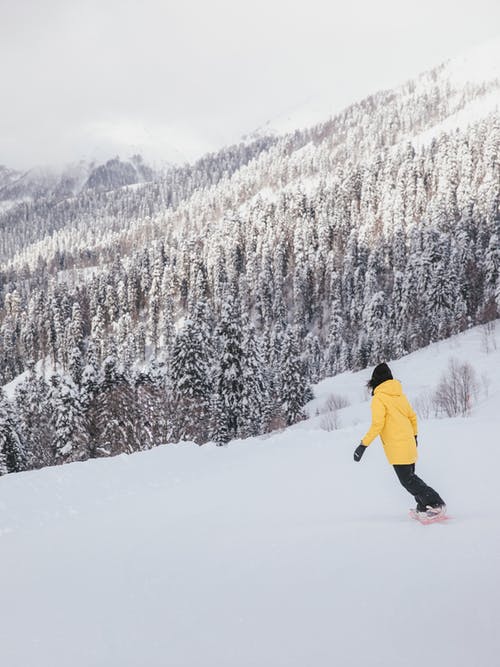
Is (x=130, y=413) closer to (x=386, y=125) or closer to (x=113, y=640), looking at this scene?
(x=113, y=640)

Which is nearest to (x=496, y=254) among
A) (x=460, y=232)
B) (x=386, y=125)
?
(x=460, y=232)

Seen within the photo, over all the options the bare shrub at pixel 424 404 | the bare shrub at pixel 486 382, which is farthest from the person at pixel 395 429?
the bare shrub at pixel 486 382

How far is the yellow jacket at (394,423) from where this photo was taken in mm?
5316

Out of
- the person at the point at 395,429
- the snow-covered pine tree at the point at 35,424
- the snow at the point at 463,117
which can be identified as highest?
the snow at the point at 463,117

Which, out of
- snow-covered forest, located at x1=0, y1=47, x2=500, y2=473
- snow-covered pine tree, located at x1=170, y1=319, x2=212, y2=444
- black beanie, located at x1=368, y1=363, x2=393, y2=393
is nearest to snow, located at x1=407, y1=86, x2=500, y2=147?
snow-covered forest, located at x1=0, y1=47, x2=500, y2=473

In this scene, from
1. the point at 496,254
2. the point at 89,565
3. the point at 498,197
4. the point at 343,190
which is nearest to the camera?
the point at 89,565

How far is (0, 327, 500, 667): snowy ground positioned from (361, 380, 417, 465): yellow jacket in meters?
0.83

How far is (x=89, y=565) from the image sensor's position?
17.4 ft

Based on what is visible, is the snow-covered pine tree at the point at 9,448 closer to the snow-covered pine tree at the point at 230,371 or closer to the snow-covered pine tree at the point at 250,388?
the snow-covered pine tree at the point at 230,371

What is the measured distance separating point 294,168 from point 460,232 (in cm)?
12424

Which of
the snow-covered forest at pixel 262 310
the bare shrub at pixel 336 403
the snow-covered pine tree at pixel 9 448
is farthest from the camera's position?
the bare shrub at pixel 336 403

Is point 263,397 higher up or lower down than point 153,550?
lower down

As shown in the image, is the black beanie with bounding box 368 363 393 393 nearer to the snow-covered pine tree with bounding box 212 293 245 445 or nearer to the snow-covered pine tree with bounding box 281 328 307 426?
the snow-covered pine tree with bounding box 212 293 245 445

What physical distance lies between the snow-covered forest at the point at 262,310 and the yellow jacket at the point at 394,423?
2771cm
